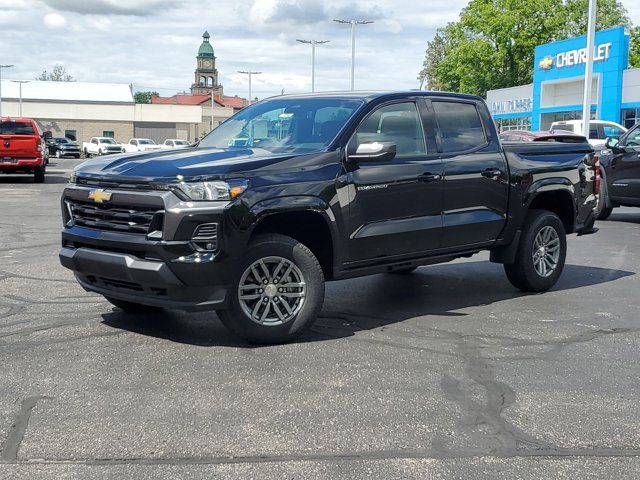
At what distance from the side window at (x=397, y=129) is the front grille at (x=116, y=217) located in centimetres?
178

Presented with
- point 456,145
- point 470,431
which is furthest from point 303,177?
point 470,431

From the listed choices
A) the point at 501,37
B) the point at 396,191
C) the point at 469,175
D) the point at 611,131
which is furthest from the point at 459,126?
the point at 501,37

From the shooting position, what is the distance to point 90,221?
19.7 feet

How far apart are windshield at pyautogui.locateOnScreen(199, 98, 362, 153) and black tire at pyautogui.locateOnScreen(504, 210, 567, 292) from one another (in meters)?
2.44

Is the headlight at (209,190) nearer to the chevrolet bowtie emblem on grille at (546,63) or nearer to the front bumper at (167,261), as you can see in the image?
the front bumper at (167,261)

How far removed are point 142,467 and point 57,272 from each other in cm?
561

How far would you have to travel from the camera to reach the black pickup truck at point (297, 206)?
5.52m

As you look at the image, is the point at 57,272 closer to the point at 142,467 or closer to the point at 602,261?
the point at 142,467

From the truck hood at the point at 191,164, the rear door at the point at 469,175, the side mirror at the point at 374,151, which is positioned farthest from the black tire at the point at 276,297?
the rear door at the point at 469,175

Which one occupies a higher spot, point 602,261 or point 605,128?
point 605,128

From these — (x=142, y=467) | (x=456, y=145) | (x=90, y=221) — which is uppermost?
(x=456, y=145)

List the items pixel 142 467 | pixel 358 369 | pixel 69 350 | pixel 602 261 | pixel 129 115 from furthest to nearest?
1. pixel 129 115
2. pixel 602 261
3. pixel 69 350
4. pixel 358 369
5. pixel 142 467

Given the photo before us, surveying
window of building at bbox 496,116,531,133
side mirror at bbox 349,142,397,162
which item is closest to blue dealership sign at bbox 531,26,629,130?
window of building at bbox 496,116,531,133

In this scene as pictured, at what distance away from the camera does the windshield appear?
21.2 ft
